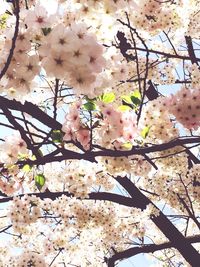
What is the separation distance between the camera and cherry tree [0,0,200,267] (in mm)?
2258

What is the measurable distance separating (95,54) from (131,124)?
110 cm

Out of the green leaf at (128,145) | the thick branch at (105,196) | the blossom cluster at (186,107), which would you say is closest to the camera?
the green leaf at (128,145)

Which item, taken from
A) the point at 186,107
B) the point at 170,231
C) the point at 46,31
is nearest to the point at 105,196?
the point at 170,231

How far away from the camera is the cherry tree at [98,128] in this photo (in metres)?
2.26

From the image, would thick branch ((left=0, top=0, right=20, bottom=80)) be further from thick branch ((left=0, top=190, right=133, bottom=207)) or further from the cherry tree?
thick branch ((left=0, top=190, right=133, bottom=207))

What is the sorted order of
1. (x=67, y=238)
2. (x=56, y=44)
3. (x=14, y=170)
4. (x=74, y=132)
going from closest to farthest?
(x=56, y=44)
(x=74, y=132)
(x=14, y=170)
(x=67, y=238)

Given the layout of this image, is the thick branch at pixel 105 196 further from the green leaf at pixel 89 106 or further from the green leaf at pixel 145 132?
the green leaf at pixel 89 106

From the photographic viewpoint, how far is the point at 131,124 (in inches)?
126

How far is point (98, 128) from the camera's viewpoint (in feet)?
11.0

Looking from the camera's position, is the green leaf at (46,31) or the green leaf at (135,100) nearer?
the green leaf at (46,31)

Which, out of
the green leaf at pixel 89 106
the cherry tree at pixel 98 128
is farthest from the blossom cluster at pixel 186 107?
the green leaf at pixel 89 106

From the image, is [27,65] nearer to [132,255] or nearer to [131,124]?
[131,124]

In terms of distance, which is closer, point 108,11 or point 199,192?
point 108,11

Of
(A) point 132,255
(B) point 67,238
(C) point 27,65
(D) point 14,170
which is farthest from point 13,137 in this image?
(B) point 67,238
